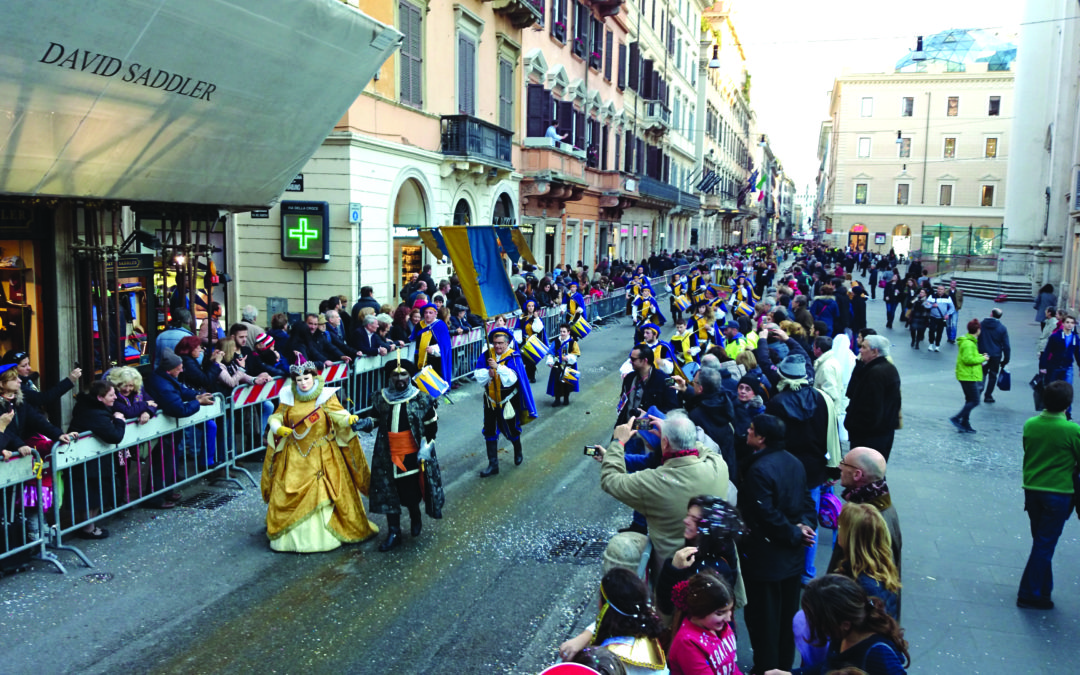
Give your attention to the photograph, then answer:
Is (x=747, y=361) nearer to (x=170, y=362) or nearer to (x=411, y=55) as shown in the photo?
(x=170, y=362)

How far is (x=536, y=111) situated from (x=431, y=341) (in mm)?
15621

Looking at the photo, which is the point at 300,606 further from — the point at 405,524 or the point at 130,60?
the point at 130,60

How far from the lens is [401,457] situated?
730cm

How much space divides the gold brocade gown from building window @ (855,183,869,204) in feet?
235

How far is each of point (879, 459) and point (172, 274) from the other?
11.8 meters

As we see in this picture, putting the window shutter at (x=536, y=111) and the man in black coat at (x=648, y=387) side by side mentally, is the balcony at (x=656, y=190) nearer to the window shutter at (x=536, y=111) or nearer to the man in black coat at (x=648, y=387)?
the window shutter at (x=536, y=111)

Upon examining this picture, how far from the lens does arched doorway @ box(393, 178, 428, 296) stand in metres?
19.3

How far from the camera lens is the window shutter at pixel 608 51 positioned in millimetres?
34969

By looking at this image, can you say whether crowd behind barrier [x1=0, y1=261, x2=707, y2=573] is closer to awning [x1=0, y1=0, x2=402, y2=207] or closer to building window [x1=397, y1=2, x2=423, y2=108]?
awning [x1=0, y1=0, x2=402, y2=207]

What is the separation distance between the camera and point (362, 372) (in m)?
11.9

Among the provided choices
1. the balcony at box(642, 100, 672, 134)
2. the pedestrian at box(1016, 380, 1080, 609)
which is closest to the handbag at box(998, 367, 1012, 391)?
the pedestrian at box(1016, 380, 1080, 609)

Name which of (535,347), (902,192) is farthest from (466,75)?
(902,192)

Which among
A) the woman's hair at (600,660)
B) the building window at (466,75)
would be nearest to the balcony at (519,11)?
the building window at (466,75)

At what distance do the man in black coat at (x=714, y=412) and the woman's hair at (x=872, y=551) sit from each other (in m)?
2.42
